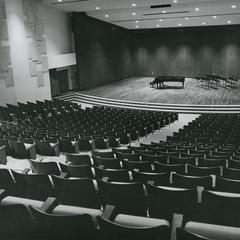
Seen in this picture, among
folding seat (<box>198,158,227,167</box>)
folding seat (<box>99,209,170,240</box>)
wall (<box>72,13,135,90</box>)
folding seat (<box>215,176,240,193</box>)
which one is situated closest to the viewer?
folding seat (<box>99,209,170,240</box>)

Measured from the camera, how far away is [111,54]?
2842 centimetres

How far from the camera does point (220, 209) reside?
3.60m

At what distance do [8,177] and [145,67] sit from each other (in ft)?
93.5

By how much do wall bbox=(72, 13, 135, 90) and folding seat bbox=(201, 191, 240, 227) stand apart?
21.3 meters

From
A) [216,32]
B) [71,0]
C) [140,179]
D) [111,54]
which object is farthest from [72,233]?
[216,32]

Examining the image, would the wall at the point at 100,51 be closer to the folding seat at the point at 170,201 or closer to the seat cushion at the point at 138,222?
the folding seat at the point at 170,201

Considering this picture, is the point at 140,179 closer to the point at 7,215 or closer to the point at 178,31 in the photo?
the point at 7,215

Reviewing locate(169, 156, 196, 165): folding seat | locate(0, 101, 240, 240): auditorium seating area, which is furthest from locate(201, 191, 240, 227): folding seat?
locate(169, 156, 196, 165): folding seat

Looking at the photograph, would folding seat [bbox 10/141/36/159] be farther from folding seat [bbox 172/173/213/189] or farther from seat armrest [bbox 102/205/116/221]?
seat armrest [bbox 102/205/116/221]

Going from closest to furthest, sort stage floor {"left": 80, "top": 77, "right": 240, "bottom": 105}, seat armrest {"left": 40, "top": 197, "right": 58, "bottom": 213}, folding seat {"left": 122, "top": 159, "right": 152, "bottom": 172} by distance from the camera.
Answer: seat armrest {"left": 40, "top": 197, "right": 58, "bottom": 213}
folding seat {"left": 122, "top": 159, "right": 152, "bottom": 172}
stage floor {"left": 80, "top": 77, "right": 240, "bottom": 105}

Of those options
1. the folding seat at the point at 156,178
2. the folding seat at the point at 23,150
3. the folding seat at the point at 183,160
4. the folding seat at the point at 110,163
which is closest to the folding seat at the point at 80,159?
the folding seat at the point at 110,163

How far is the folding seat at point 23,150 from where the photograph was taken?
806 centimetres

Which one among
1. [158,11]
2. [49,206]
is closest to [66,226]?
[49,206]

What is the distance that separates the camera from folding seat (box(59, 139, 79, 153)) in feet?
28.8
